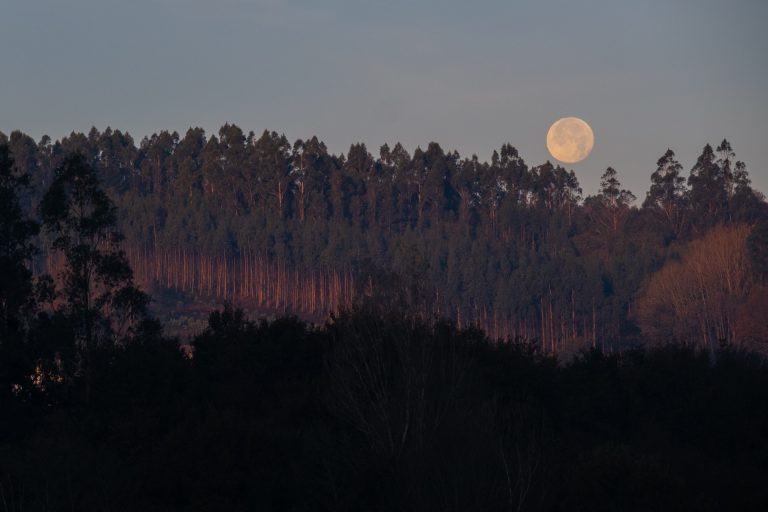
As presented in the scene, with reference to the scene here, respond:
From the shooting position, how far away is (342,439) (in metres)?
37.6

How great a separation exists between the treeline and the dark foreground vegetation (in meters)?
68.3

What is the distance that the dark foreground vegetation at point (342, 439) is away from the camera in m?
31.4

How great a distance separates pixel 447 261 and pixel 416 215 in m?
28.9

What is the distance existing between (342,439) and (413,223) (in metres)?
138

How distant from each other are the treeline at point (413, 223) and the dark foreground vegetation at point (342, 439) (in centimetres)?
6830

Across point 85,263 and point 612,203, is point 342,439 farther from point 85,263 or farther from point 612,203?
point 612,203

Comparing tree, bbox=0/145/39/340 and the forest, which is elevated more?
tree, bbox=0/145/39/340

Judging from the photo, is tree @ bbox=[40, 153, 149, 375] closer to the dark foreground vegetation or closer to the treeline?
the dark foreground vegetation

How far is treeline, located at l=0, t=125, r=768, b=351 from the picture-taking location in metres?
136

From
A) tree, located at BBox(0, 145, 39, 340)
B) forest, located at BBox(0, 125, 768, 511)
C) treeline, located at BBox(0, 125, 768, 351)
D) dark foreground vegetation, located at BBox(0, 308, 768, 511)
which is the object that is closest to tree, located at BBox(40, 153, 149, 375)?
forest, located at BBox(0, 125, 768, 511)

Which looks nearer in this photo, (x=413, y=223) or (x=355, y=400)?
(x=355, y=400)

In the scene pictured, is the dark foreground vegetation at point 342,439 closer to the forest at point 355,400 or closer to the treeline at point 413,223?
the forest at point 355,400

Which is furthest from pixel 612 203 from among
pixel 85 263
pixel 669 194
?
pixel 85 263

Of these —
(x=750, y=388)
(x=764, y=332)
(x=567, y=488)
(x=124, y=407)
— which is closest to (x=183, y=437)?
(x=124, y=407)
